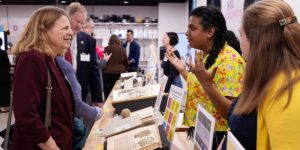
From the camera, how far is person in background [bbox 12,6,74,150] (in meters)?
1.67

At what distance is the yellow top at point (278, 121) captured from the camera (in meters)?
0.92

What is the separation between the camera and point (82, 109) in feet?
7.13

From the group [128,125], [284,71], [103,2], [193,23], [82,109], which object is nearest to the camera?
[284,71]

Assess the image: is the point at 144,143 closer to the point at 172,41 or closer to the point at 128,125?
the point at 128,125

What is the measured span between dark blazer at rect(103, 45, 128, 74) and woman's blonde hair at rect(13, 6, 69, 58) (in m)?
4.74

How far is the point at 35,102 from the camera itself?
1673mm

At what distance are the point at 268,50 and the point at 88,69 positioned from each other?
2819mm

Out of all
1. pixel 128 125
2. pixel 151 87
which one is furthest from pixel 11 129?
pixel 151 87

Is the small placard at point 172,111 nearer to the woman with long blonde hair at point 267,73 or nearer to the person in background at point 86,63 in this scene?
Answer: the woman with long blonde hair at point 267,73

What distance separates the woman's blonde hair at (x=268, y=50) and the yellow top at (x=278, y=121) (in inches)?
1.1

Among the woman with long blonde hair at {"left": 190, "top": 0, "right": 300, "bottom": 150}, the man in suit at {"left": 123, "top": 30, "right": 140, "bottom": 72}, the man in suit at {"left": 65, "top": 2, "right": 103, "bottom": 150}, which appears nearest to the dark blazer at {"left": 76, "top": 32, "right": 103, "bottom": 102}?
the man in suit at {"left": 65, "top": 2, "right": 103, "bottom": 150}

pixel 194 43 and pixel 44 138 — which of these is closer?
pixel 44 138

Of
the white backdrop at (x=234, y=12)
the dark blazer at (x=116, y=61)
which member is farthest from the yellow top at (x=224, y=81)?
the dark blazer at (x=116, y=61)

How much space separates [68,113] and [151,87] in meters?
1.49
